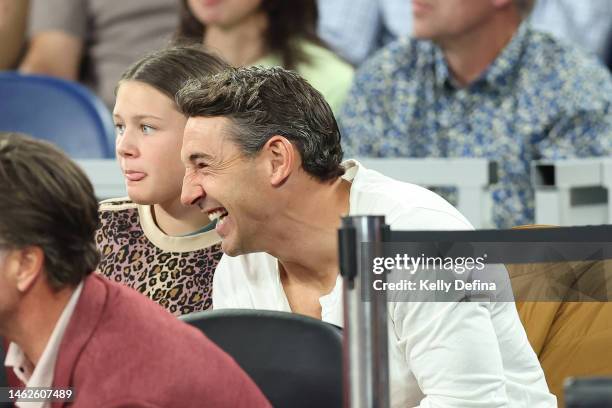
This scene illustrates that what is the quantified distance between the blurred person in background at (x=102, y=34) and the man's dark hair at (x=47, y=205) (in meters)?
2.66

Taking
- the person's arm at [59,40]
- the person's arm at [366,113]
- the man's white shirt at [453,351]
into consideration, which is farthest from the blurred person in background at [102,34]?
the man's white shirt at [453,351]

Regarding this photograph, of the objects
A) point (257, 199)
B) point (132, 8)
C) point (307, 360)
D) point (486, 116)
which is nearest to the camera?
point (307, 360)

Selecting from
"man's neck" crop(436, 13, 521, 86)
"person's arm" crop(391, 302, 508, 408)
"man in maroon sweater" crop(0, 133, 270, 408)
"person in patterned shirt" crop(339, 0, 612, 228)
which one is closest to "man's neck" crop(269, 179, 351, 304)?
"person's arm" crop(391, 302, 508, 408)

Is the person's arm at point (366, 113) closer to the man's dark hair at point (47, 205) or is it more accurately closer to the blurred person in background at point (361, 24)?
the blurred person in background at point (361, 24)

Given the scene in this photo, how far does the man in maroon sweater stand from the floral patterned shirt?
1955mm

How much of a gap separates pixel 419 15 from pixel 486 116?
34 cm

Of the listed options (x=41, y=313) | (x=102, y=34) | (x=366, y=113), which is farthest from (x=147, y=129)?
(x=102, y=34)

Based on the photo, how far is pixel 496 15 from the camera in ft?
11.0

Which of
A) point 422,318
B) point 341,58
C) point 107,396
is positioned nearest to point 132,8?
point 341,58

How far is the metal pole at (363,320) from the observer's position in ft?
3.96

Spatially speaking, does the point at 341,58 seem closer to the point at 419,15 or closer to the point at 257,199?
the point at 419,15

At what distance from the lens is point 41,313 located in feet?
4.17

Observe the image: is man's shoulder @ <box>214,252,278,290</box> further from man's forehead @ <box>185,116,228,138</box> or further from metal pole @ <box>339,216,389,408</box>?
metal pole @ <box>339,216,389,408</box>

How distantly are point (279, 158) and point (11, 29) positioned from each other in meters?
2.40
